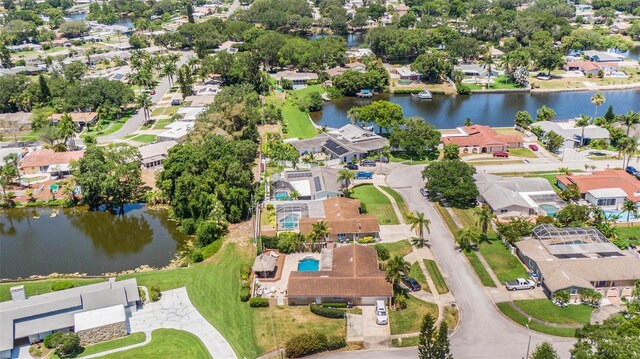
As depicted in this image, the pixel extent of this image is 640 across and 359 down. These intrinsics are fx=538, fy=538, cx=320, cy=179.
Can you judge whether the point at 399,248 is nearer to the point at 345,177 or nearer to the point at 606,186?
the point at 345,177

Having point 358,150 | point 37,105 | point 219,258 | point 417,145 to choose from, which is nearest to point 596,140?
point 417,145

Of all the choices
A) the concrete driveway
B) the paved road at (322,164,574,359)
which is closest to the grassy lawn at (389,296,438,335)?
the concrete driveway

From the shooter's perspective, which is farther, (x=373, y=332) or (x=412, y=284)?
(x=412, y=284)

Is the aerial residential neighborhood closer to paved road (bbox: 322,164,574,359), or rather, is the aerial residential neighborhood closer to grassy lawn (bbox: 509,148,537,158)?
paved road (bbox: 322,164,574,359)

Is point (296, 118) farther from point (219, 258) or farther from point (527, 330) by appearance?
point (527, 330)

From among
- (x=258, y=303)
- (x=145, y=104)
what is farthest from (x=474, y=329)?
(x=145, y=104)

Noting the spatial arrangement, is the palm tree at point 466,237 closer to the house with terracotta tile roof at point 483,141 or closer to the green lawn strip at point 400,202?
the green lawn strip at point 400,202

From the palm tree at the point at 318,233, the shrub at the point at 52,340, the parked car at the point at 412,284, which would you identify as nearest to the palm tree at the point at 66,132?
Result: the shrub at the point at 52,340
